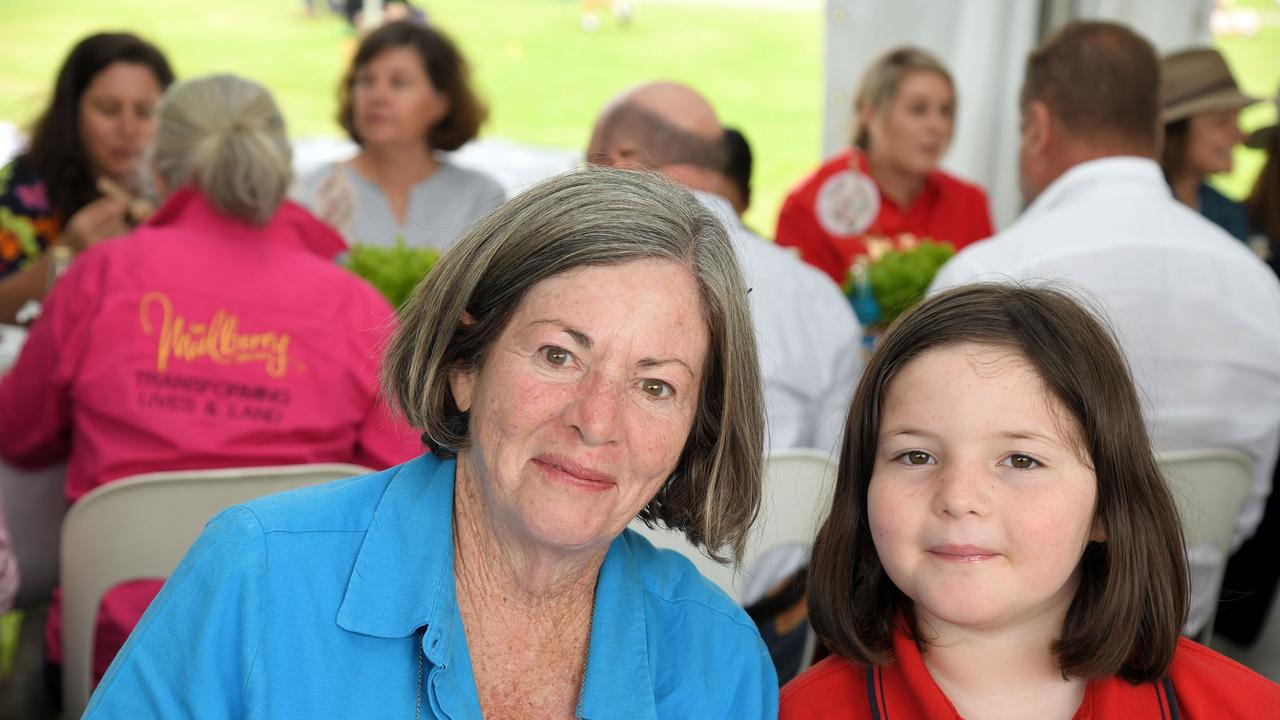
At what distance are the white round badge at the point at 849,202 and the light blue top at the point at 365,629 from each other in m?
2.77

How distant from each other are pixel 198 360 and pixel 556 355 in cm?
135

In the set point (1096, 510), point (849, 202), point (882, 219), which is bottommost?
point (882, 219)

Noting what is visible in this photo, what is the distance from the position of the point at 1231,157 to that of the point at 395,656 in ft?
14.4

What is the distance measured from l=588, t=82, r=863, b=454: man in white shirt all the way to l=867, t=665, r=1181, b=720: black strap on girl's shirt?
125 cm

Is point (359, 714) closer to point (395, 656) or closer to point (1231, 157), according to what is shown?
point (395, 656)

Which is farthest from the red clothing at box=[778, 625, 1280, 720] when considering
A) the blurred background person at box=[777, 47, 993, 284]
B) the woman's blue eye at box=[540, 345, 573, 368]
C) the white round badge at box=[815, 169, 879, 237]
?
the blurred background person at box=[777, 47, 993, 284]

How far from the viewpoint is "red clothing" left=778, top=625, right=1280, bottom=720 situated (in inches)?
66.1

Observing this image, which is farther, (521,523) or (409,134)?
(409,134)

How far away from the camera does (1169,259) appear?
9.75 feet

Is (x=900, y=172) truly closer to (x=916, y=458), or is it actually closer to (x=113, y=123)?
(x=113, y=123)

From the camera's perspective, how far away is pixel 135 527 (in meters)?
2.28

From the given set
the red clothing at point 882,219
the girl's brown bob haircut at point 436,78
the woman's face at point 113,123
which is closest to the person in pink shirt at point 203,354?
the woman's face at point 113,123

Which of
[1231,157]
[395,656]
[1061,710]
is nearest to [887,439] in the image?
[1061,710]

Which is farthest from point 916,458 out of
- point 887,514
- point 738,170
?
point 738,170
